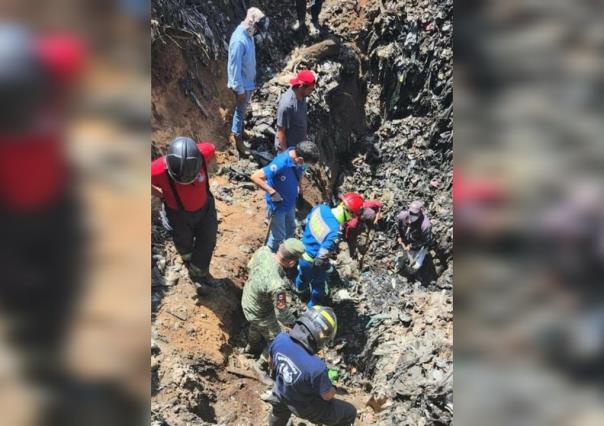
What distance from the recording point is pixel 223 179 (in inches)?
318

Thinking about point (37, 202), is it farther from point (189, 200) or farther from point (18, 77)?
point (189, 200)

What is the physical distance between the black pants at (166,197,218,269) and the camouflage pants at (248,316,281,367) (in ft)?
2.77

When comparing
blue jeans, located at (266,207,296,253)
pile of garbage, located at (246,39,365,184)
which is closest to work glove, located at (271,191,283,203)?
blue jeans, located at (266,207,296,253)

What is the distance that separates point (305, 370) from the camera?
4.24 meters

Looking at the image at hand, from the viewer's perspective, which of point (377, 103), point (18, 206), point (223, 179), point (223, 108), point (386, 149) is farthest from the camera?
point (377, 103)

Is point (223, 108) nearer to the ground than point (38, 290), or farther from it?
farther from it

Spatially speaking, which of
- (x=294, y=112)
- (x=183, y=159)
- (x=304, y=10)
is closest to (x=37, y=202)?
(x=183, y=159)

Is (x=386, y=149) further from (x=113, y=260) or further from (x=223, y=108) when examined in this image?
(x=113, y=260)

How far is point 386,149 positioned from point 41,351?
30.7 feet

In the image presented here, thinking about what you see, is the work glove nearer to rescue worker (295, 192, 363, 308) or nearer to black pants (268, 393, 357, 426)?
rescue worker (295, 192, 363, 308)

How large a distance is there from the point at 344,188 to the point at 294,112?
111 inches

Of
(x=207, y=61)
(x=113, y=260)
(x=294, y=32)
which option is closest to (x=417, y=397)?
(x=113, y=260)

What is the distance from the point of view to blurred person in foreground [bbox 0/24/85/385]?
3.32 feet

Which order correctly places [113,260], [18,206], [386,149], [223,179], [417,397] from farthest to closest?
[386,149] < [223,179] < [417,397] < [113,260] < [18,206]
